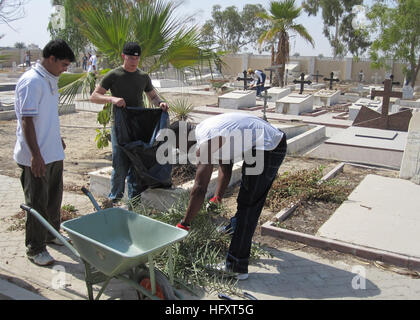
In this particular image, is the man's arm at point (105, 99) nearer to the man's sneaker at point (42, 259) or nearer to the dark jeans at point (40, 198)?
the dark jeans at point (40, 198)

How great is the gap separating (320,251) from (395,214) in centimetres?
136

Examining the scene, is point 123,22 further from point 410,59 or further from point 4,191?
point 410,59

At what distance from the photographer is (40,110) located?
136 inches

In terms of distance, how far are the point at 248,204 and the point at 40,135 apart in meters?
1.81

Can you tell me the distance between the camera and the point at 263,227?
4.54 m

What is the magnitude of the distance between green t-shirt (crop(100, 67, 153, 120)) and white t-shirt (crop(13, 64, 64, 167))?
1069 millimetres

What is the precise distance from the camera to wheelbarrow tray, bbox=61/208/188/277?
9.06 feet

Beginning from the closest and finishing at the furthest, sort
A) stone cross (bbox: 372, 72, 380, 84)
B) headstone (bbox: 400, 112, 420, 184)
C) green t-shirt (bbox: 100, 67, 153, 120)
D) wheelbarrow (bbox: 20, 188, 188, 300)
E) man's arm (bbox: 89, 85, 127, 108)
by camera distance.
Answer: wheelbarrow (bbox: 20, 188, 188, 300), man's arm (bbox: 89, 85, 127, 108), green t-shirt (bbox: 100, 67, 153, 120), headstone (bbox: 400, 112, 420, 184), stone cross (bbox: 372, 72, 380, 84)

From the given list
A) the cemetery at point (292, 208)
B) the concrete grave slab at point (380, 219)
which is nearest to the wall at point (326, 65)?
the cemetery at point (292, 208)

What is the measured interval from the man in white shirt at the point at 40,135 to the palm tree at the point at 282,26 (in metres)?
19.5

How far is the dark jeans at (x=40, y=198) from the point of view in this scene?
3578 millimetres

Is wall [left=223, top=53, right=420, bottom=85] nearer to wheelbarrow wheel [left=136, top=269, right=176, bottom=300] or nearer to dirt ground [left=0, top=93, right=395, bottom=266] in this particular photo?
dirt ground [left=0, top=93, right=395, bottom=266]

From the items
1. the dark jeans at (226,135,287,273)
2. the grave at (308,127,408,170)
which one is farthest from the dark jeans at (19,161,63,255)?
the grave at (308,127,408,170)
